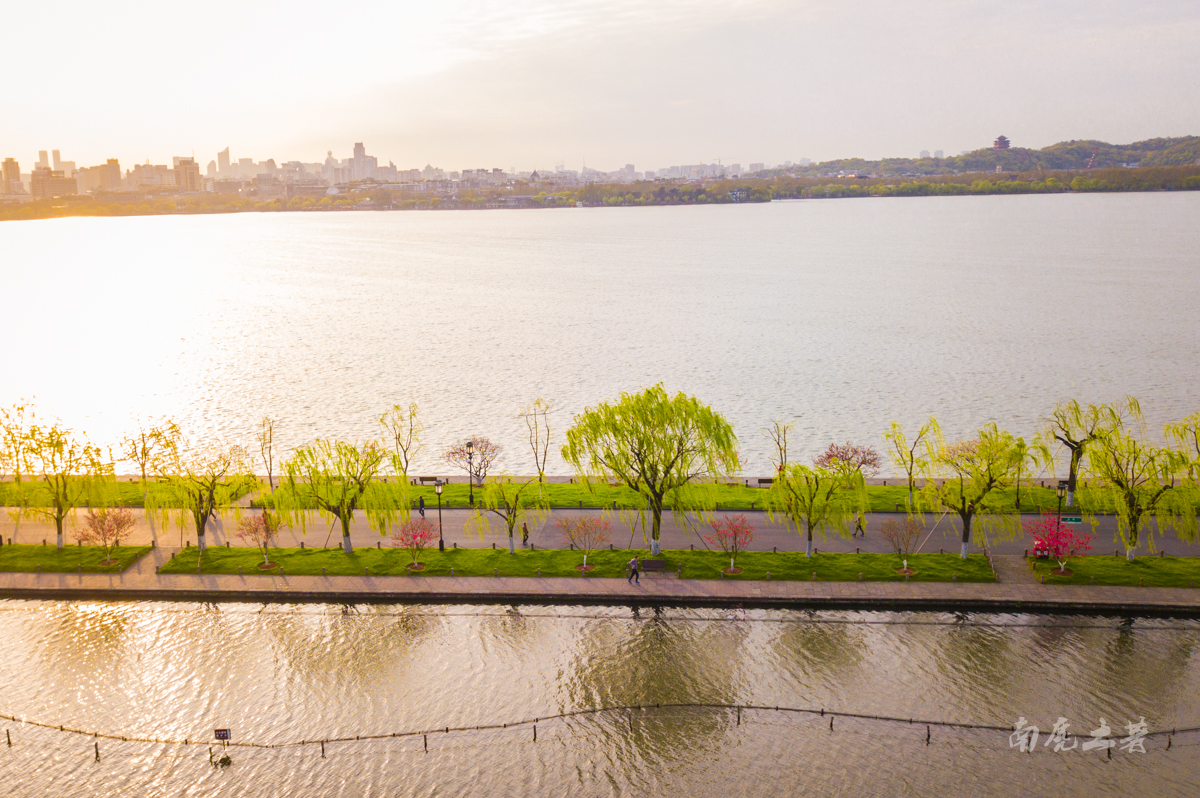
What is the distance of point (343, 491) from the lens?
109 ft

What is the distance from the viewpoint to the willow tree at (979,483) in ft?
103

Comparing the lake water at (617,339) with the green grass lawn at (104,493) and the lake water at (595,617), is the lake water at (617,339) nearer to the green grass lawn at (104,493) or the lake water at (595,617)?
the lake water at (595,617)

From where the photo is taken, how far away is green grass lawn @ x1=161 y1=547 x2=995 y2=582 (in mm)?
30484

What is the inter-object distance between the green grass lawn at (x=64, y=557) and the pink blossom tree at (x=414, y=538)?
9.53 m

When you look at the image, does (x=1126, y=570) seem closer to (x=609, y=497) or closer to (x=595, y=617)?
(x=595, y=617)

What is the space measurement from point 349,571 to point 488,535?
5395mm

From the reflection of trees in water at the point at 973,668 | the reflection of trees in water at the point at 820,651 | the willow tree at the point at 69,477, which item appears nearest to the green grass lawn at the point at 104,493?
the willow tree at the point at 69,477

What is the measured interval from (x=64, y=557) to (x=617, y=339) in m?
56.1

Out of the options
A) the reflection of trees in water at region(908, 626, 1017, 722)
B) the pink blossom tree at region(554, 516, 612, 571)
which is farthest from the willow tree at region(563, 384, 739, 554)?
the reflection of trees in water at region(908, 626, 1017, 722)

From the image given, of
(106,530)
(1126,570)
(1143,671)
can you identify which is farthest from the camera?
(106,530)

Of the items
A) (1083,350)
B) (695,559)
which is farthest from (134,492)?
(1083,350)

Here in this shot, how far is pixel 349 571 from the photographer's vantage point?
3145cm

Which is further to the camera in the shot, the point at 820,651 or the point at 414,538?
the point at 414,538

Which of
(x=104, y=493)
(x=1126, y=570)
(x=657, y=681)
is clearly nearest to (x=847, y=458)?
(x=1126, y=570)
